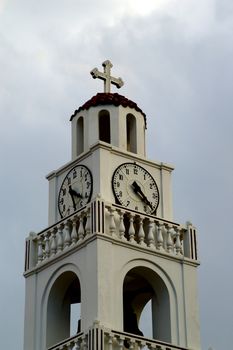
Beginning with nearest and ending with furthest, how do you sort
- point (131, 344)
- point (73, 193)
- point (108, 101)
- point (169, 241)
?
point (131, 344) → point (169, 241) → point (73, 193) → point (108, 101)

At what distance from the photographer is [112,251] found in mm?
33969

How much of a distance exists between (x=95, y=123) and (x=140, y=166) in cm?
174

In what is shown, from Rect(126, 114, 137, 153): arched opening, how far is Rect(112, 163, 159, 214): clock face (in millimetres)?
1173

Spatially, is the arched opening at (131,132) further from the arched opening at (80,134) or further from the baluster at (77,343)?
the baluster at (77,343)

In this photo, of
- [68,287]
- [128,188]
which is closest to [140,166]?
[128,188]

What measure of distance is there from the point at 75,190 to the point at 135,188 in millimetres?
1566

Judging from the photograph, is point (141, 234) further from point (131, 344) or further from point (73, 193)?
point (131, 344)

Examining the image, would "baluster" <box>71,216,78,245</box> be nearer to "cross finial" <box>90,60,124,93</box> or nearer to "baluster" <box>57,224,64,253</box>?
"baluster" <box>57,224,64,253</box>

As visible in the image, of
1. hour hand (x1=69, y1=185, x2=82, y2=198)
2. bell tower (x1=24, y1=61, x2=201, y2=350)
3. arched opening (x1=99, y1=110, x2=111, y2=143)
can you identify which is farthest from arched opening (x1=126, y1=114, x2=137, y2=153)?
hour hand (x1=69, y1=185, x2=82, y2=198)

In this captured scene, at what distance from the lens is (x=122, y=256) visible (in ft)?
112

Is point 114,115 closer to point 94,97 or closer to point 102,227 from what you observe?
point 94,97

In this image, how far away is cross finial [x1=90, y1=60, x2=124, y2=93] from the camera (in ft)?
125

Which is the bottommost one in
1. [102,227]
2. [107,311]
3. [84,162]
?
[107,311]

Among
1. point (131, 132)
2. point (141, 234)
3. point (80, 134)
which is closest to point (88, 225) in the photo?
point (141, 234)
